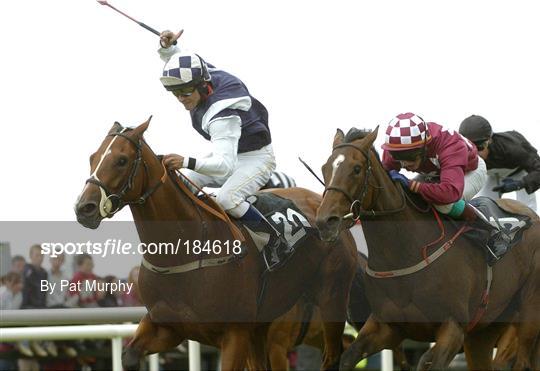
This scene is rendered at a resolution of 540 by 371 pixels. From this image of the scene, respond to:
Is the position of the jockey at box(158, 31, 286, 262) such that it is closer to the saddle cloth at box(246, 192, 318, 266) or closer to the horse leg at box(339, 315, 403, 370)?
the saddle cloth at box(246, 192, 318, 266)

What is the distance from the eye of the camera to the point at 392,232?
279 inches

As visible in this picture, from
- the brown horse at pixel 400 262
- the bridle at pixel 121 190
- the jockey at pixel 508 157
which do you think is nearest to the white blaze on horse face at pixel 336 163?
the brown horse at pixel 400 262

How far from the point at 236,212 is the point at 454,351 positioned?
1382mm

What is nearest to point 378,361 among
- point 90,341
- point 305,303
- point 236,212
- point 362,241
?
point 90,341

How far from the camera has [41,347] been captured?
10602 millimetres

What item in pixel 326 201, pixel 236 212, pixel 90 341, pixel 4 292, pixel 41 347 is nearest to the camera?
pixel 326 201

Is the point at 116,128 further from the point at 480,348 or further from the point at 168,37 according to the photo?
the point at 480,348

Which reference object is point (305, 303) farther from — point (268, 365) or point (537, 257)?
point (537, 257)

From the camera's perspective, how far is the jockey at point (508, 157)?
28.1 ft

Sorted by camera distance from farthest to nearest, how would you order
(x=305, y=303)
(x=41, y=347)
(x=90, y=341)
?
(x=90, y=341) → (x=41, y=347) → (x=305, y=303)

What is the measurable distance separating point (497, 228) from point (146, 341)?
2.13 meters

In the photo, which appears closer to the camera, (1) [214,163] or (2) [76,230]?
(1) [214,163]

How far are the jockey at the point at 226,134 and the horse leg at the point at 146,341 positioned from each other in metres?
0.73

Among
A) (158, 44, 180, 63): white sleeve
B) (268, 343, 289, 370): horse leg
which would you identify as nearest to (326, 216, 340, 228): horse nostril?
(268, 343, 289, 370): horse leg
